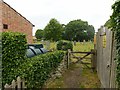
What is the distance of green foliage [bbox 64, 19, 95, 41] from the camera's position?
66.5 m

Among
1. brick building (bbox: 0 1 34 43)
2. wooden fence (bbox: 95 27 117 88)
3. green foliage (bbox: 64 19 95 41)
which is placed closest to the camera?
wooden fence (bbox: 95 27 117 88)

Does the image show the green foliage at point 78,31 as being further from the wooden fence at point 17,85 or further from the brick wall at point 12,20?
the wooden fence at point 17,85

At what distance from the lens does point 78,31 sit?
6850 cm

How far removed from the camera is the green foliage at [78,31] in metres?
66.5

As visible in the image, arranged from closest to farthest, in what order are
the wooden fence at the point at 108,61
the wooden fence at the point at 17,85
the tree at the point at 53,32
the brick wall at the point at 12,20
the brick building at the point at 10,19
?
the wooden fence at the point at 17,85
the wooden fence at the point at 108,61
the brick building at the point at 10,19
the brick wall at the point at 12,20
the tree at the point at 53,32

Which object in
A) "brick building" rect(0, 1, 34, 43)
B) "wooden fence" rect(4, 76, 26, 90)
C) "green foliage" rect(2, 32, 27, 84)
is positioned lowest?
"wooden fence" rect(4, 76, 26, 90)

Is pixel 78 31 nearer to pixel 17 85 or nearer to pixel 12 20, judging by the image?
pixel 12 20

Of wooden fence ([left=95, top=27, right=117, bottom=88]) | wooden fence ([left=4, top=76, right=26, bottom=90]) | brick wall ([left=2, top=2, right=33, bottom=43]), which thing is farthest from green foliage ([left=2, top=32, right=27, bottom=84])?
brick wall ([left=2, top=2, right=33, bottom=43])

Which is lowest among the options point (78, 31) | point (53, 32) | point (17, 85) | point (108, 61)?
point (17, 85)

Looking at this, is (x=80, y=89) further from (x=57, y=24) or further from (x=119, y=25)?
(x=57, y=24)

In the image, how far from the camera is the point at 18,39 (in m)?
6.21

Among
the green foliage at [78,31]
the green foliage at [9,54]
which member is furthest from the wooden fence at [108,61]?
the green foliage at [78,31]

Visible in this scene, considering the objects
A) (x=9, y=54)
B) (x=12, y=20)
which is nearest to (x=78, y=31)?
(x=12, y=20)

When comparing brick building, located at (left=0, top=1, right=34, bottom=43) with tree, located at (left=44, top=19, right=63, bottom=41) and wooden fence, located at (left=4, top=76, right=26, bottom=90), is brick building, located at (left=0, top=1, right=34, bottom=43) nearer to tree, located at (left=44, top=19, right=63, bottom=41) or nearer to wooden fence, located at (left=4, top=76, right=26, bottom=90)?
wooden fence, located at (left=4, top=76, right=26, bottom=90)
